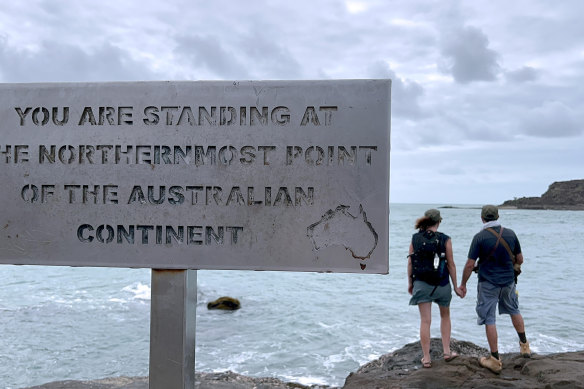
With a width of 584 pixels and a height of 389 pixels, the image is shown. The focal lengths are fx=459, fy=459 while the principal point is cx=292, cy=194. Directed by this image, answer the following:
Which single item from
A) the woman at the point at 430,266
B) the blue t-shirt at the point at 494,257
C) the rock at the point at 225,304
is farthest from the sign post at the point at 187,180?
the rock at the point at 225,304

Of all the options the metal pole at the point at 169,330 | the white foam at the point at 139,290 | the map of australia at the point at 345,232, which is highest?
the map of australia at the point at 345,232

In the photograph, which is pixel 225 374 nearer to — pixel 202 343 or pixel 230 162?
pixel 230 162

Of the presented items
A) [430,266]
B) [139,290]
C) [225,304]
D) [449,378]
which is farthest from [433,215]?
[139,290]

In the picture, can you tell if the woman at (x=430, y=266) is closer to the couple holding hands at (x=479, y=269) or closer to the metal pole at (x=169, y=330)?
the couple holding hands at (x=479, y=269)

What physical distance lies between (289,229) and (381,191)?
0.61m

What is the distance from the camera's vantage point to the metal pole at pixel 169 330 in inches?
118

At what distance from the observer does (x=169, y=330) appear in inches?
119

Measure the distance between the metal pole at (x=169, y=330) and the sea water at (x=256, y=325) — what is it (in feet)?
22.7

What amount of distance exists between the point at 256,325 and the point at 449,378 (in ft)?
33.6

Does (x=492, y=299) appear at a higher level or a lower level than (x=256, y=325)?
higher

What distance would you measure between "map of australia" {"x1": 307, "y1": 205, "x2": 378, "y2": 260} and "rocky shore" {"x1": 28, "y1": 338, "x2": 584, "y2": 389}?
3230mm

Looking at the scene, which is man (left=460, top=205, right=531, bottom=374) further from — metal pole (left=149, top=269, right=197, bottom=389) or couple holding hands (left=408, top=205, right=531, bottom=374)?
metal pole (left=149, top=269, right=197, bottom=389)

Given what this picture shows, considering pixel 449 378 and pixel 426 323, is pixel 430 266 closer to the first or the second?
pixel 426 323

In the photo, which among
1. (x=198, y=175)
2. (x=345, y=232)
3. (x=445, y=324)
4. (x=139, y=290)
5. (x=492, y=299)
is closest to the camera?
(x=345, y=232)
